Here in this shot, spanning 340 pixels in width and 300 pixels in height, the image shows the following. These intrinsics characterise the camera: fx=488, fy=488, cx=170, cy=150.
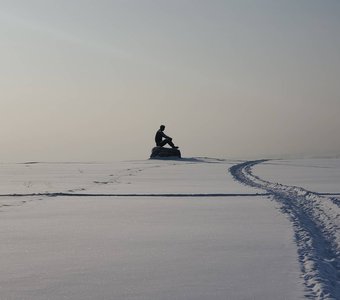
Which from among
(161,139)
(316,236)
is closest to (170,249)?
(316,236)

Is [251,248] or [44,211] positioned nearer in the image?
[251,248]

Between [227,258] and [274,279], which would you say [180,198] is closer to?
[227,258]

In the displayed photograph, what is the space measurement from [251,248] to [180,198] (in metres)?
5.05

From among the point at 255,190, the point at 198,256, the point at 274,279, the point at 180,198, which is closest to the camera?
the point at 274,279

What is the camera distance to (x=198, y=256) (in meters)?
4.84

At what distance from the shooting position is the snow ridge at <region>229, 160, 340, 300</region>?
3.87 metres

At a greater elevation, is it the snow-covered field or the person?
the person

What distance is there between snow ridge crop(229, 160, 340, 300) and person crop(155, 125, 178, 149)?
19.2 metres

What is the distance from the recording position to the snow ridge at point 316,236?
3869 millimetres

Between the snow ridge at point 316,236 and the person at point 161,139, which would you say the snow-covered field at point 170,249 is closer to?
the snow ridge at point 316,236

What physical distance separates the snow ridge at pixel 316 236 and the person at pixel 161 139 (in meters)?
19.2

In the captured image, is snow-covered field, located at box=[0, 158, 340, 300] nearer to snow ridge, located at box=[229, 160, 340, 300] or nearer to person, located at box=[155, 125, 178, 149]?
snow ridge, located at box=[229, 160, 340, 300]

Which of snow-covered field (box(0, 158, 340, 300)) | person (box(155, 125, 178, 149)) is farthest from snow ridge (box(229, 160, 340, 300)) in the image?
person (box(155, 125, 178, 149))

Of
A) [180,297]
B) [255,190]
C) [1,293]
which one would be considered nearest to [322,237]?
[180,297]
